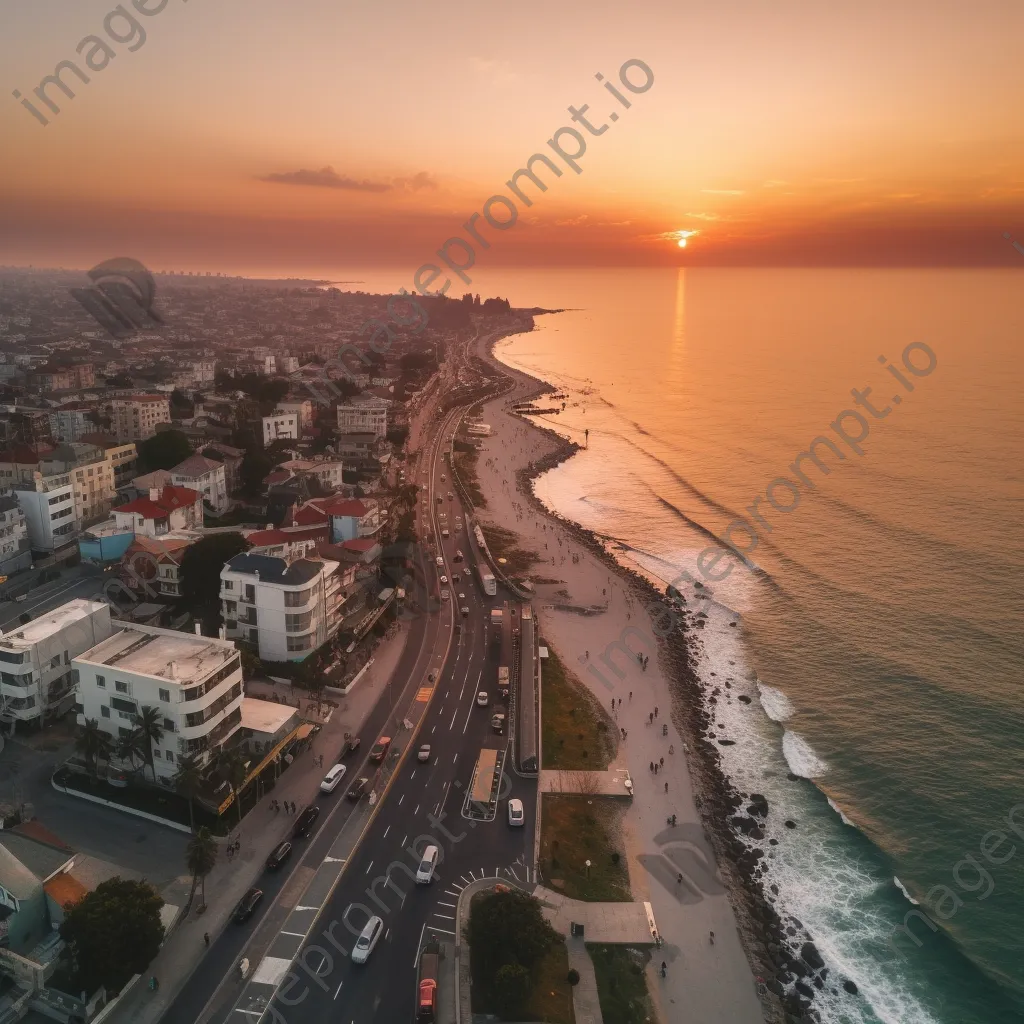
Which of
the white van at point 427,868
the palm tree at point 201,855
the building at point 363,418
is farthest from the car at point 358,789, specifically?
the building at point 363,418

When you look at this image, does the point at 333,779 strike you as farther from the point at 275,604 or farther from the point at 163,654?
the point at 275,604

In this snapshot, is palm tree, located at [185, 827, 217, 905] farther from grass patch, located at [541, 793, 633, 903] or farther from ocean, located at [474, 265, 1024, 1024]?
ocean, located at [474, 265, 1024, 1024]

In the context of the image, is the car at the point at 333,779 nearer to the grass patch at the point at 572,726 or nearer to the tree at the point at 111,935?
the tree at the point at 111,935

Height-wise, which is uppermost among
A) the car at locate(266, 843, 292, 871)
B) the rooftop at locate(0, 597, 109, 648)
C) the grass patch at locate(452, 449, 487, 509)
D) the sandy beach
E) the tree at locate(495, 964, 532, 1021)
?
the rooftop at locate(0, 597, 109, 648)

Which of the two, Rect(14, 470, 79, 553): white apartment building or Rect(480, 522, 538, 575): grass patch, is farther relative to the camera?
Rect(480, 522, 538, 575): grass patch

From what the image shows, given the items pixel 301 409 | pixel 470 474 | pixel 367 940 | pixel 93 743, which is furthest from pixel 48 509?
pixel 367 940

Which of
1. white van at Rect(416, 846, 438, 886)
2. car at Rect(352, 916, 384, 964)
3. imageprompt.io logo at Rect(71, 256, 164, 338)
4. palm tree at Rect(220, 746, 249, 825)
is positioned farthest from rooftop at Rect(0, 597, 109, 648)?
imageprompt.io logo at Rect(71, 256, 164, 338)

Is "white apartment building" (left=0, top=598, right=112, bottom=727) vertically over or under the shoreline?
over

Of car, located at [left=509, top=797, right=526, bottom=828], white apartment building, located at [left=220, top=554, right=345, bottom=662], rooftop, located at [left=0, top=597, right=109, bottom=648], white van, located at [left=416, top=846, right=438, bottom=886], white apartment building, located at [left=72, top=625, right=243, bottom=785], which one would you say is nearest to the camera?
white van, located at [left=416, top=846, right=438, bottom=886]
